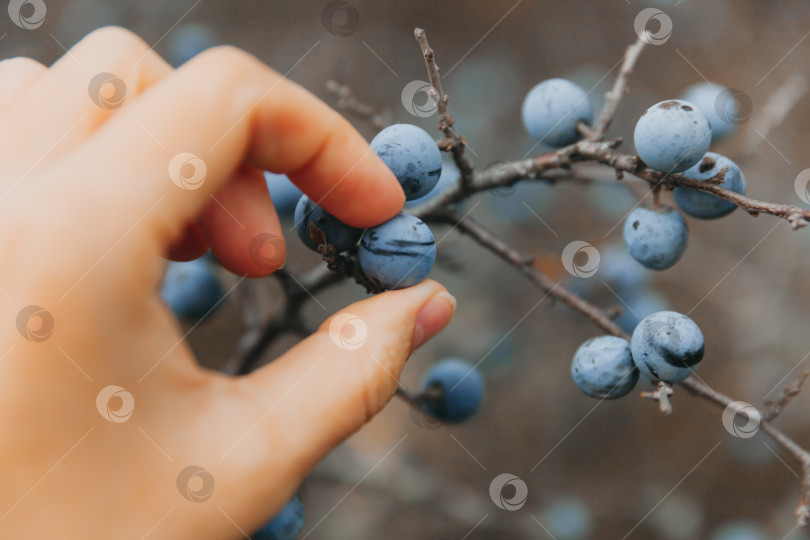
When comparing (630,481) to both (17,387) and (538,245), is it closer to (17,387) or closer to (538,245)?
(538,245)

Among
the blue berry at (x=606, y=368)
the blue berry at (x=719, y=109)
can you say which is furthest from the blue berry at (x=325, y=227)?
the blue berry at (x=719, y=109)

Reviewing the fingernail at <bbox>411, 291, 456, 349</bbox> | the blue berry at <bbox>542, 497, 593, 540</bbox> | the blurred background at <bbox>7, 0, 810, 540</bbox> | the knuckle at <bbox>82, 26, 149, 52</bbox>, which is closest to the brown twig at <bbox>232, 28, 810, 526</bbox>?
the fingernail at <bbox>411, 291, 456, 349</bbox>

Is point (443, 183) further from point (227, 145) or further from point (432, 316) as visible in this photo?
point (227, 145)

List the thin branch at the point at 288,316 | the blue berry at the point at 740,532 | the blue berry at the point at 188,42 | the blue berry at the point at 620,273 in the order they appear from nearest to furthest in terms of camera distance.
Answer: the thin branch at the point at 288,316, the blue berry at the point at 620,273, the blue berry at the point at 740,532, the blue berry at the point at 188,42

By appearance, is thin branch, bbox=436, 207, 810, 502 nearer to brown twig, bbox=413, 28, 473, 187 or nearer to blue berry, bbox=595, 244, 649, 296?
brown twig, bbox=413, 28, 473, 187

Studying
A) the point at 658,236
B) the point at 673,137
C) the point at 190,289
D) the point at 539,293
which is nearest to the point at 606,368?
the point at 658,236

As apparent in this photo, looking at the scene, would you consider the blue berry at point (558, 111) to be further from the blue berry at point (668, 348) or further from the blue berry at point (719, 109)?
the blue berry at point (668, 348)
